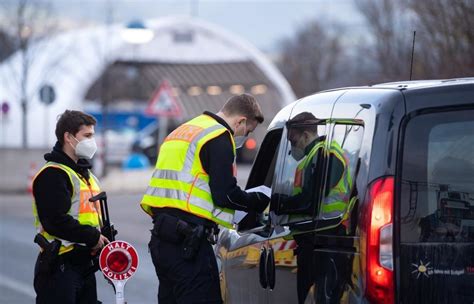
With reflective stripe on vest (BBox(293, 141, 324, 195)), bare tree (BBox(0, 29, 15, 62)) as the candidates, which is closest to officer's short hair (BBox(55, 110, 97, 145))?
reflective stripe on vest (BBox(293, 141, 324, 195))

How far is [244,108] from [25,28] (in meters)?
33.2

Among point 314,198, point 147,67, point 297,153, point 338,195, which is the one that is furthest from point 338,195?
point 147,67

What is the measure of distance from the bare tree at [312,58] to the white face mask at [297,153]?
58.3m

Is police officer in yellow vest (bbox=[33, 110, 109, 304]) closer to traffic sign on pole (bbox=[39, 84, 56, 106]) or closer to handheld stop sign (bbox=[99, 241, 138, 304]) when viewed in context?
handheld stop sign (bbox=[99, 241, 138, 304])

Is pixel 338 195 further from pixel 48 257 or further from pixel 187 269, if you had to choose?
pixel 48 257

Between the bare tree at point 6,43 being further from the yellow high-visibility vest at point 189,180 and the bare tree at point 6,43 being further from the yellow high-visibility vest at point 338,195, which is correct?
the yellow high-visibility vest at point 338,195

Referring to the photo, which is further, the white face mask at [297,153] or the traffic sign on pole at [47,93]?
the traffic sign on pole at [47,93]

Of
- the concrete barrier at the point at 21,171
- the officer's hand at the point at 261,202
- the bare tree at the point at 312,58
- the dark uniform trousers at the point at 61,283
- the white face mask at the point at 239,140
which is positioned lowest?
the concrete barrier at the point at 21,171

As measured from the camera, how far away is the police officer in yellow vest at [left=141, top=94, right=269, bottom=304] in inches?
234

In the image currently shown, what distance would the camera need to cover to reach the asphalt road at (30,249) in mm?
12469

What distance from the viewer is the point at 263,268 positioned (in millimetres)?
5801

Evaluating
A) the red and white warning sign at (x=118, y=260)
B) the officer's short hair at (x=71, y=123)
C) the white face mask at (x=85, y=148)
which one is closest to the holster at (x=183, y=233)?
the red and white warning sign at (x=118, y=260)

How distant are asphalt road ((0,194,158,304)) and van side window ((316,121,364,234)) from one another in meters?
6.45

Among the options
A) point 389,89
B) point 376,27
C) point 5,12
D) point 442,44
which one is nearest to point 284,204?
point 389,89
